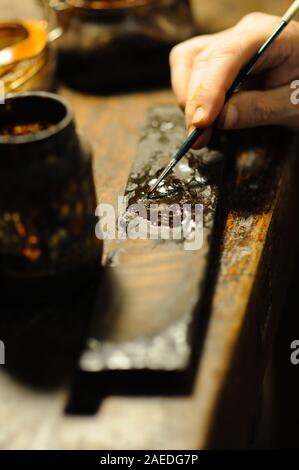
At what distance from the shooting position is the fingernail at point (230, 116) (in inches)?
49.3

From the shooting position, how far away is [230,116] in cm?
125

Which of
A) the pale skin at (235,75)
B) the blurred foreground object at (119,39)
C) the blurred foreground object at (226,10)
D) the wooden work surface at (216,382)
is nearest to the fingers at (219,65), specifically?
the pale skin at (235,75)

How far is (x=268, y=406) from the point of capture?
2131 millimetres

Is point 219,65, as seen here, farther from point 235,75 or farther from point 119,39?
point 119,39

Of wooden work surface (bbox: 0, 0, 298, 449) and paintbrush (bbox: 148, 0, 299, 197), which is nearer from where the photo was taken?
wooden work surface (bbox: 0, 0, 298, 449)

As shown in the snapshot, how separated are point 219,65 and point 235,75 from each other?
5cm

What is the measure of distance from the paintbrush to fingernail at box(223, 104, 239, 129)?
0.02 meters

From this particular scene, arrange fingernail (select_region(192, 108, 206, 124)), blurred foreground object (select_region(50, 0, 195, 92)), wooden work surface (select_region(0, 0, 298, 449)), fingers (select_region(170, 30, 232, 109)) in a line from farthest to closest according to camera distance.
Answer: blurred foreground object (select_region(50, 0, 195, 92)) < fingers (select_region(170, 30, 232, 109)) < fingernail (select_region(192, 108, 206, 124)) < wooden work surface (select_region(0, 0, 298, 449))

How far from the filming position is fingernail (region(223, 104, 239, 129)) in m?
1.25

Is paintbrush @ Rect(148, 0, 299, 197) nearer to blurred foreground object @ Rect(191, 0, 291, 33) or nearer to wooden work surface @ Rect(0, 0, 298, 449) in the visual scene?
wooden work surface @ Rect(0, 0, 298, 449)

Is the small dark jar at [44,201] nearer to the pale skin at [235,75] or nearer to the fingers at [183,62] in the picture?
the pale skin at [235,75]

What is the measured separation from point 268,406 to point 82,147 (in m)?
1.54

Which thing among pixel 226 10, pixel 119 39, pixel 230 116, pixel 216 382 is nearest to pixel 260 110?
pixel 230 116

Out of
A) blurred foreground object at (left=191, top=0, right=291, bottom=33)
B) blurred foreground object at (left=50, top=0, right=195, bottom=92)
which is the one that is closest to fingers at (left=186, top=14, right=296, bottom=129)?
blurred foreground object at (left=50, top=0, right=195, bottom=92)
